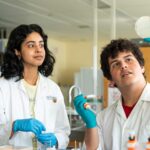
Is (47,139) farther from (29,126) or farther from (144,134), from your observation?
(144,134)

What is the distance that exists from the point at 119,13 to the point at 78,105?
13.1 feet

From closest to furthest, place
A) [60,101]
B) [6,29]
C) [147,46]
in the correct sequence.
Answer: [60,101], [147,46], [6,29]

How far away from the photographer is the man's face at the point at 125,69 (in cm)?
153

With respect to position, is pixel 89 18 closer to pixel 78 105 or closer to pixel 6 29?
pixel 6 29

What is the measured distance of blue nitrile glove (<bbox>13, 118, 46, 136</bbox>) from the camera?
63.7 inches

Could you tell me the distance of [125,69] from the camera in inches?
60.2

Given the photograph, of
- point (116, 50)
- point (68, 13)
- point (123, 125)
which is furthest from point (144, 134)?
point (68, 13)

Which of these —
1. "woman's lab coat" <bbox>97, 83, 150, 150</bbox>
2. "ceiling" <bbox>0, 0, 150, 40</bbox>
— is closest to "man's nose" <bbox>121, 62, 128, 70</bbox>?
"woman's lab coat" <bbox>97, 83, 150, 150</bbox>

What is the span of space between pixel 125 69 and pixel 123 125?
0.92 ft

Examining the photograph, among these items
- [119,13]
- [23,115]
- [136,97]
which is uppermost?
[119,13]

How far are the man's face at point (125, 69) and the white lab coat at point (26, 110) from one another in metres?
0.48

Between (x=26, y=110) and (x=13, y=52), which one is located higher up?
(x=13, y=52)

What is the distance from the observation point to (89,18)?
19.2 feet

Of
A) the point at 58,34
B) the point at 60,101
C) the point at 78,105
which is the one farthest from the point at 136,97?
the point at 58,34
